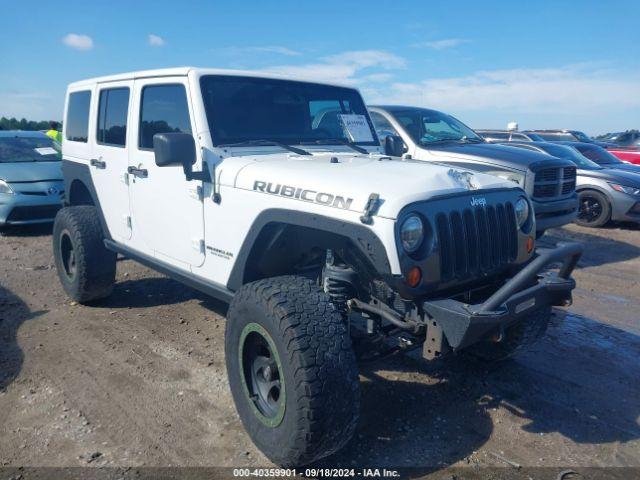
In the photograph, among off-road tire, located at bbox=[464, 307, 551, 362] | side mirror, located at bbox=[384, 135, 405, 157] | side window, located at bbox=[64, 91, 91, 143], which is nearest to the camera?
off-road tire, located at bbox=[464, 307, 551, 362]

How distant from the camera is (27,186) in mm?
8320

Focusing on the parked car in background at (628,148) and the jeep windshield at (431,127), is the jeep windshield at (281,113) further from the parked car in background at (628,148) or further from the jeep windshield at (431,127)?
the parked car in background at (628,148)

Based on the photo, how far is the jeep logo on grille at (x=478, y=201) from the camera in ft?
9.46

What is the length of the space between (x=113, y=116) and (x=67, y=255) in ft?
5.23

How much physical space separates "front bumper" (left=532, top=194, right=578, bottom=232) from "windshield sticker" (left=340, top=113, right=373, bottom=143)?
3194mm

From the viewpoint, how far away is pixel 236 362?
307cm

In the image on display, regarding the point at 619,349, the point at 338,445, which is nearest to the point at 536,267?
the point at 338,445

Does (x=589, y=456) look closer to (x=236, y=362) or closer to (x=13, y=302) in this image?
(x=236, y=362)

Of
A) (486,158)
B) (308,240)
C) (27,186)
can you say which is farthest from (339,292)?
(27,186)

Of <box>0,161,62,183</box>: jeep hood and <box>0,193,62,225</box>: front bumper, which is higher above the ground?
<box>0,161,62,183</box>: jeep hood

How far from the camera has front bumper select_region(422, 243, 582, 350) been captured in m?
2.52

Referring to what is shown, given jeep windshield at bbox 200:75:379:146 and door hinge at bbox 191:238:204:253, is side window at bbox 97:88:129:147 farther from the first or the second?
door hinge at bbox 191:238:204:253

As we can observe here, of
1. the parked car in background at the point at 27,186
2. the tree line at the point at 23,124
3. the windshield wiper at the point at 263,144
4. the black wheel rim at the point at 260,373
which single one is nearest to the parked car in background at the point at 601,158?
the windshield wiper at the point at 263,144

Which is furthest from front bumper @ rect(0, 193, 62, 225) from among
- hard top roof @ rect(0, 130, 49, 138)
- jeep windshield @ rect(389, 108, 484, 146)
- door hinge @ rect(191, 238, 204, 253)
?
door hinge @ rect(191, 238, 204, 253)
